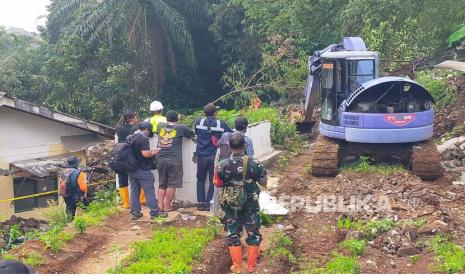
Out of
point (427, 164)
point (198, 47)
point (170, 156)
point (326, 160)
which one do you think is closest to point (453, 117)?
point (427, 164)

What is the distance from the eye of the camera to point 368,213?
8414mm

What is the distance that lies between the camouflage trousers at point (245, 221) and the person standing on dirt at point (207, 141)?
2362 millimetres

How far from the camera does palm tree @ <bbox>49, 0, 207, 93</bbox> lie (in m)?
25.5

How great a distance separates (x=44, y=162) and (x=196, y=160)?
6.33 metres

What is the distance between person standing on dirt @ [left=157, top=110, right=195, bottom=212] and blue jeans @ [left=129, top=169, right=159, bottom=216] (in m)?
0.27

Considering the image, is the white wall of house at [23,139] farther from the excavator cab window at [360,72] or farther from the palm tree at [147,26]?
the palm tree at [147,26]

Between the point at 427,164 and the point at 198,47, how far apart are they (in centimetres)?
2153

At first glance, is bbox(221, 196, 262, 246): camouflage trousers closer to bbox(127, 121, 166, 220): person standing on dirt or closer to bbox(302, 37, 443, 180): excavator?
bbox(127, 121, 166, 220): person standing on dirt

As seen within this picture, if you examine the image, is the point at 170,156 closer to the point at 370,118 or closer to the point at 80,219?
the point at 80,219

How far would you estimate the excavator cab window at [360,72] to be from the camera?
12516mm

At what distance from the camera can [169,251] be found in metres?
7.15

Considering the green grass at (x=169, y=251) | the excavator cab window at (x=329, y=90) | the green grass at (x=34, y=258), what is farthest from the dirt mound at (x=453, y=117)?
the green grass at (x=34, y=258)

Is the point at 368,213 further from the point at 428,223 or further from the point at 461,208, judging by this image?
the point at 461,208

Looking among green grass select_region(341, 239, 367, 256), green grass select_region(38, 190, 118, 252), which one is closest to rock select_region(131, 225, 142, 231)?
green grass select_region(38, 190, 118, 252)
